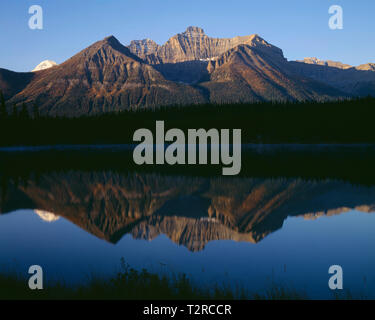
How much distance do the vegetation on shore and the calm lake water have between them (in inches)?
3774

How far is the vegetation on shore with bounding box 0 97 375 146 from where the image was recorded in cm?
13350

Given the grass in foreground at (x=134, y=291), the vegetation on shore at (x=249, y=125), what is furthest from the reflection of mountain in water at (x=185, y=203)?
the vegetation on shore at (x=249, y=125)

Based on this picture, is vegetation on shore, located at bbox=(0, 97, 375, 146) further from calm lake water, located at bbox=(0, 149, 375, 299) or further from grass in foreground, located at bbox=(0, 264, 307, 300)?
grass in foreground, located at bbox=(0, 264, 307, 300)

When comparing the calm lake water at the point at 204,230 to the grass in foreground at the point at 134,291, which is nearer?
the grass in foreground at the point at 134,291

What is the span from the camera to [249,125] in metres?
153

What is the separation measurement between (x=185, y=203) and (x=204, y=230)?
9327 mm

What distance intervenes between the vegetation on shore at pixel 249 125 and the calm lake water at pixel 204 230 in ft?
314

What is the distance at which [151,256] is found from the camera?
19281 mm

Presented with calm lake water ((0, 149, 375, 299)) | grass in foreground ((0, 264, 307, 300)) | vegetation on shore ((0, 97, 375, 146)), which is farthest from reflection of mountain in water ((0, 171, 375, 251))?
vegetation on shore ((0, 97, 375, 146))

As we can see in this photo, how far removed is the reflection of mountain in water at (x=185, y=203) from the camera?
2462cm

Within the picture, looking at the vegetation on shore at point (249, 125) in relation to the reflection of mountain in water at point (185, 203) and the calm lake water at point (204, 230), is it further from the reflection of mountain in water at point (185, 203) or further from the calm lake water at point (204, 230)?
the reflection of mountain in water at point (185, 203)

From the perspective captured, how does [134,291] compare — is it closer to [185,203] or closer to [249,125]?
[185,203]
